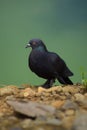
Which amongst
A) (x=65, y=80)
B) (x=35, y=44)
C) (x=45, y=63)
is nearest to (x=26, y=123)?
(x=45, y=63)

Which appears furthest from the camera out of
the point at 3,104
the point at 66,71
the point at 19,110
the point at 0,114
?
the point at 66,71

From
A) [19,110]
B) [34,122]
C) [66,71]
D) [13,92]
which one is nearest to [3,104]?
[13,92]

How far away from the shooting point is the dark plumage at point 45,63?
397 inches

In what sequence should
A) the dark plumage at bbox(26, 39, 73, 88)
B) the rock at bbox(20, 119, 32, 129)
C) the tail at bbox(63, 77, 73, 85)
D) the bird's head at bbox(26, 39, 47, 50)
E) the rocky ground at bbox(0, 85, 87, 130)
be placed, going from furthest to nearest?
the tail at bbox(63, 77, 73, 85)
the bird's head at bbox(26, 39, 47, 50)
the dark plumage at bbox(26, 39, 73, 88)
the rock at bbox(20, 119, 32, 129)
the rocky ground at bbox(0, 85, 87, 130)

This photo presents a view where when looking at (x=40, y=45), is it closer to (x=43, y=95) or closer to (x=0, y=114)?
(x=43, y=95)

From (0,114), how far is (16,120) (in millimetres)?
660

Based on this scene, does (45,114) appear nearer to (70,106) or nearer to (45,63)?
(70,106)

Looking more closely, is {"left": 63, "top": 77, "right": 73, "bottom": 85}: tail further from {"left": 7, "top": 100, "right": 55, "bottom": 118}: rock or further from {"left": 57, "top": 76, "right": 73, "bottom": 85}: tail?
{"left": 7, "top": 100, "right": 55, "bottom": 118}: rock

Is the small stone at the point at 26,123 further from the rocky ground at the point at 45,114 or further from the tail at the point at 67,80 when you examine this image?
the tail at the point at 67,80

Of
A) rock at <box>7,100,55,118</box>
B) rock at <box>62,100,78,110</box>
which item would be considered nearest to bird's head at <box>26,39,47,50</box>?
rock at <box>62,100,78,110</box>

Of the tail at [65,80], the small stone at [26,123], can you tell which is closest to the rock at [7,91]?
the tail at [65,80]

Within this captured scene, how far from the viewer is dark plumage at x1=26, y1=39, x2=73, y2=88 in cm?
1009

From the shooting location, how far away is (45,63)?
10.1m

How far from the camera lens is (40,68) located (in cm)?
1010
